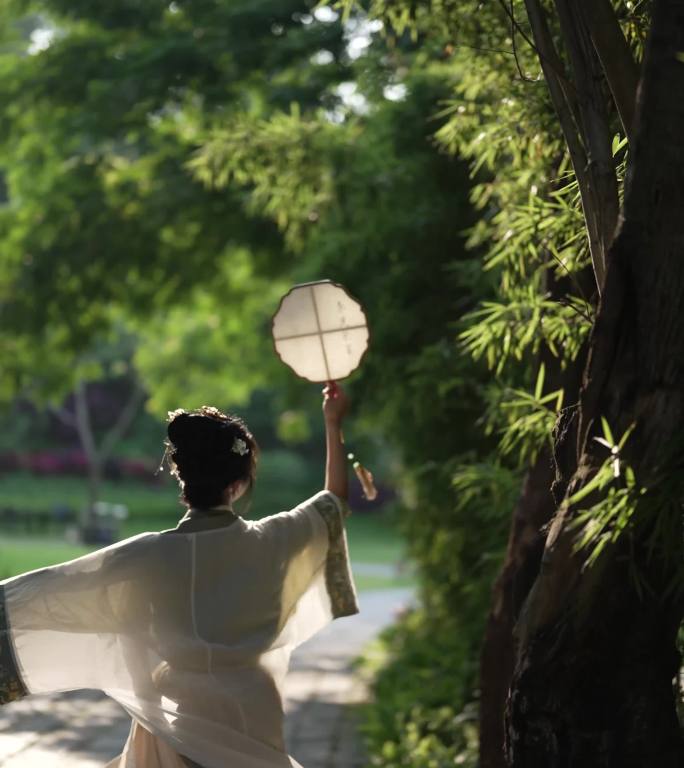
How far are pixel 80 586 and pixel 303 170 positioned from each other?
560 cm

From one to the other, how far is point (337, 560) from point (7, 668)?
2.85 feet

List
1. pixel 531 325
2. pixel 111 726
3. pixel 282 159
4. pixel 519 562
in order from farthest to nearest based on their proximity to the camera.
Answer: pixel 111 726 → pixel 282 159 → pixel 519 562 → pixel 531 325

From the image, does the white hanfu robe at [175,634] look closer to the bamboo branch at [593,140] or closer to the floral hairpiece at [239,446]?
the floral hairpiece at [239,446]

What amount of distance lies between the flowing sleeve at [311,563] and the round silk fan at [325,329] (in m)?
0.16

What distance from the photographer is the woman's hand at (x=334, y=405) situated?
348 cm

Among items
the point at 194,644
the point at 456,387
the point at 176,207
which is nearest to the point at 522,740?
the point at 194,644

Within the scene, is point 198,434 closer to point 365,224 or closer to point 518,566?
point 518,566

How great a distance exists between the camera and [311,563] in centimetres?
355

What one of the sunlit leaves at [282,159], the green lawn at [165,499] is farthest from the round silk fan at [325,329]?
the green lawn at [165,499]

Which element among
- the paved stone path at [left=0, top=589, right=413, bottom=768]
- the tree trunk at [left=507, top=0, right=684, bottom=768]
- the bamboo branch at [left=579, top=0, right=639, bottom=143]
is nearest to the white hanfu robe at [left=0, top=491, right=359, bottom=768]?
the tree trunk at [left=507, top=0, right=684, bottom=768]

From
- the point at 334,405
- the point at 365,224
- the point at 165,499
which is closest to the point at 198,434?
the point at 334,405

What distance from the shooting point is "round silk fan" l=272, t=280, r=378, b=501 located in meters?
3.66

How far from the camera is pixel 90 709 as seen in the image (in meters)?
9.91

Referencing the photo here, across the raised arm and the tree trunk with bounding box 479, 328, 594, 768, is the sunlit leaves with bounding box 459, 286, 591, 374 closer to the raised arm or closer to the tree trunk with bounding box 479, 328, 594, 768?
the tree trunk with bounding box 479, 328, 594, 768
